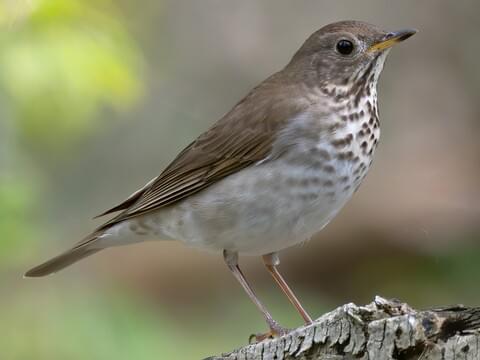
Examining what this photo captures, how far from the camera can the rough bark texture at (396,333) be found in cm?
288

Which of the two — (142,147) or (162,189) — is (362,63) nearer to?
(162,189)

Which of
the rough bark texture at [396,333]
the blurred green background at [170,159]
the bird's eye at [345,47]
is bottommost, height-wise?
the rough bark texture at [396,333]

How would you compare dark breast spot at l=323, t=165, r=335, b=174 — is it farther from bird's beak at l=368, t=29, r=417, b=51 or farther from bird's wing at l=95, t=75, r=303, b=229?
bird's beak at l=368, t=29, r=417, b=51

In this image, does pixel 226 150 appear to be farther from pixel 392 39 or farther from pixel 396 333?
pixel 396 333

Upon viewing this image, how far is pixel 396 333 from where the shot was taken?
2.89 m

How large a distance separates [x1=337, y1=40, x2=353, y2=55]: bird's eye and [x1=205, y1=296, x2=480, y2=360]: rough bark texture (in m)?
1.57

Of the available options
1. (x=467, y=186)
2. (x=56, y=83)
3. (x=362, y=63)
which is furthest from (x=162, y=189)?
(x=467, y=186)

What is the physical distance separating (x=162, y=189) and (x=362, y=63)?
1.04 meters

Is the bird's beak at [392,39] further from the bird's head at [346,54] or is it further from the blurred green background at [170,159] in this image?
the blurred green background at [170,159]

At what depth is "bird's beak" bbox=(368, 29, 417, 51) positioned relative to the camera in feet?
13.3

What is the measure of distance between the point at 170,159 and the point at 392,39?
4.42 meters

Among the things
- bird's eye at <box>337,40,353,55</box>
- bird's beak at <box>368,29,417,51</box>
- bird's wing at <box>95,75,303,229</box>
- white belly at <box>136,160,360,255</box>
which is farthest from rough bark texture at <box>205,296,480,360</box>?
bird's eye at <box>337,40,353,55</box>

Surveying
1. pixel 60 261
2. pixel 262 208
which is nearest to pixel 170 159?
pixel 60 261

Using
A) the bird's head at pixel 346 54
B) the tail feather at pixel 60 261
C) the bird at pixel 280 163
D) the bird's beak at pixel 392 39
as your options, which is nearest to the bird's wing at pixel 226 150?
the bird at pixel 280 163
